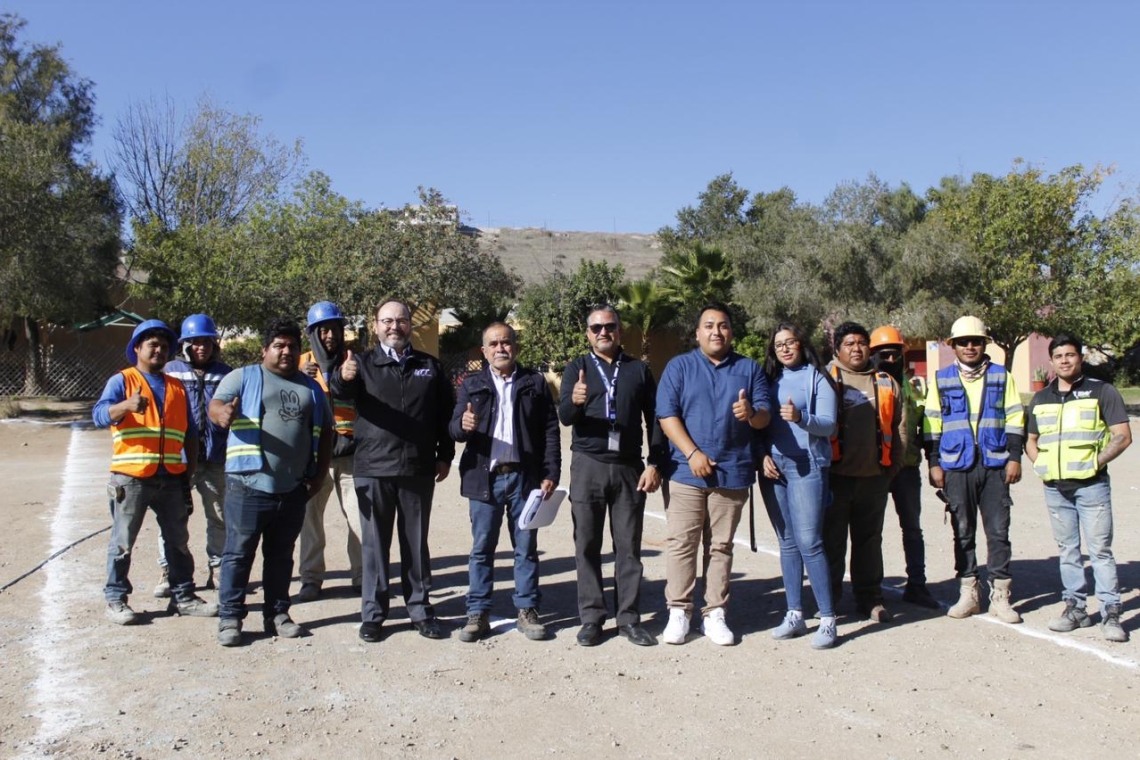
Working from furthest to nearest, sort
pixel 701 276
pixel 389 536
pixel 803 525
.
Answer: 1. pixel 701 276
2. pixel 389 536
3. pixel 803 525

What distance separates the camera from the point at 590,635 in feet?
18.4

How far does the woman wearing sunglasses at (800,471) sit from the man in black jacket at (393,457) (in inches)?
81.9

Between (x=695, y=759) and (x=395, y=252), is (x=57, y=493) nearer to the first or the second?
(x=695, y=759)

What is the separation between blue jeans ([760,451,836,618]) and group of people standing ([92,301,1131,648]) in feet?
0.04

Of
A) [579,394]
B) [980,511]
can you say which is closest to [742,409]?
[579,394]

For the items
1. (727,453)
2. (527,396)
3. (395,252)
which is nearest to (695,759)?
(727,453)

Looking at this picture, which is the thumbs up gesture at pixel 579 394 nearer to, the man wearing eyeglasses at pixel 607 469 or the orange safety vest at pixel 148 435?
the man wearing eyeglasses at pixel 607 469

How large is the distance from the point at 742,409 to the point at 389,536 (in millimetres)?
2257

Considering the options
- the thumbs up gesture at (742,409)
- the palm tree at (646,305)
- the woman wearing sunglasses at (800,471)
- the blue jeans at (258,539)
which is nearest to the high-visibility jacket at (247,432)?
the blue jeans at (258,539)

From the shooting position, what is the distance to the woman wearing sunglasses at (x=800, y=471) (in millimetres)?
5656

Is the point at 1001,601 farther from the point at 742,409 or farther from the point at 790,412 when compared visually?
the point at 742,409

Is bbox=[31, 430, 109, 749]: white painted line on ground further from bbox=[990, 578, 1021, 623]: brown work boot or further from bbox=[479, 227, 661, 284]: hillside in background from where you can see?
bbox=[479, 227, 661, 284]: hillside in background

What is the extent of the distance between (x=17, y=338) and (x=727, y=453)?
30.0 m

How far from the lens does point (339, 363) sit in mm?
6262
